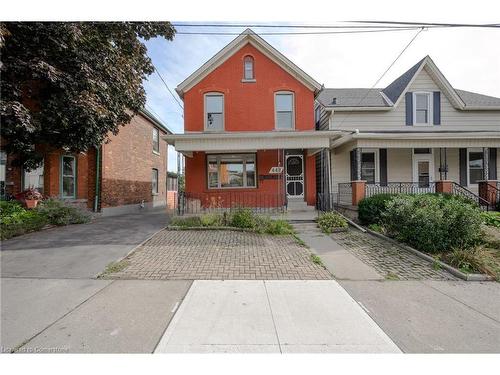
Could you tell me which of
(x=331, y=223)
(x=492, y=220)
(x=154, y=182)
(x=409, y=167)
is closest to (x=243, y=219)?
(x=331, y=223)

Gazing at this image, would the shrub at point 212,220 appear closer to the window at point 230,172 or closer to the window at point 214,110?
the window at point 230,172

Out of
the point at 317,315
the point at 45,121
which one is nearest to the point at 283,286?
the point at 317,315

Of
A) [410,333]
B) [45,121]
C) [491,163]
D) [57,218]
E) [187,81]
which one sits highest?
[187,81]

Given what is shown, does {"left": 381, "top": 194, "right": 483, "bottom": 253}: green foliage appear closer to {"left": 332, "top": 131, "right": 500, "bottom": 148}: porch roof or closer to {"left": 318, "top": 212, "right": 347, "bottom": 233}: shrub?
{"left": 318, "top": 212, "right": 347, "bottom": 233}: shrub

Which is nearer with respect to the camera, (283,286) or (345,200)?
(283,286)

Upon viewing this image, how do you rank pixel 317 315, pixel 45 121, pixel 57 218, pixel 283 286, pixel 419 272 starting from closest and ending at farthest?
pixel 317 315 < pixel 283 286 < pixel 419 272 < pixel 45 121 < pixel 57 218

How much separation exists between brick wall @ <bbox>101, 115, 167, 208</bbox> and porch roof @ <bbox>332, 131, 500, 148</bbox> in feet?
38.1

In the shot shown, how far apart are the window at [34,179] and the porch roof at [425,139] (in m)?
13.9

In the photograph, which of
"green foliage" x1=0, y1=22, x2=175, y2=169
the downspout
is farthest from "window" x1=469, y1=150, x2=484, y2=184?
the downspout

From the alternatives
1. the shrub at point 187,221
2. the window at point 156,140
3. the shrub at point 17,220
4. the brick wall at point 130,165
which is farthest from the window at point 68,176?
the window at point 156,140

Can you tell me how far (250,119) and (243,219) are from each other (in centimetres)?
594

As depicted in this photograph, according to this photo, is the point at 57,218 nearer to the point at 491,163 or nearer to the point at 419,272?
the point at 419,272

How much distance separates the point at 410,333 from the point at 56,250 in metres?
7.61

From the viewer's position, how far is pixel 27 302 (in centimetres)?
390
